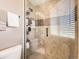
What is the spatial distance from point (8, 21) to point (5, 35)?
6.7 inches

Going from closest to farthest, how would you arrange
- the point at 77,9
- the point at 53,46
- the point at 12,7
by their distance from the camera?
the point at 77,9 < the point at 12,7 < the point at 53,46

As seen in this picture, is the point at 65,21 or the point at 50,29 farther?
the point at 50,29

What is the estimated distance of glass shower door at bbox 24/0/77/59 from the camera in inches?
44.8

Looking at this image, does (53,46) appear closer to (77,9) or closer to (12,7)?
(77,9)

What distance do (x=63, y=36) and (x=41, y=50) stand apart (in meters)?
0.42

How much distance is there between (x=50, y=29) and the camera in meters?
1.35

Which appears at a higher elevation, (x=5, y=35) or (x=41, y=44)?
(x=5, y=35)

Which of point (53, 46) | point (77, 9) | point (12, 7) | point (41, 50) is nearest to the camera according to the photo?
point (77, 9)

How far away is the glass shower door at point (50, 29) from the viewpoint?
114 centimetres

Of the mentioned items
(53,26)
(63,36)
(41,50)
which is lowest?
(41,50)

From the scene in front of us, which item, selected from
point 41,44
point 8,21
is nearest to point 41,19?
point 41,44

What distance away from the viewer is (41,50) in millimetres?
1401

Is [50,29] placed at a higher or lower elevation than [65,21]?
lower

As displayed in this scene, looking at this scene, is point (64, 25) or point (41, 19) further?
point (41, 19)
